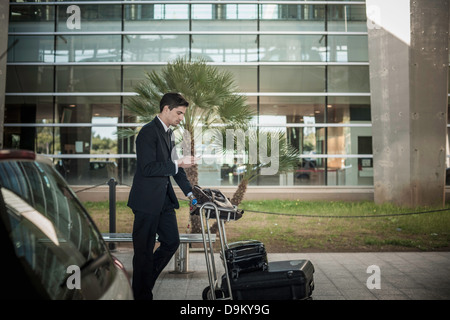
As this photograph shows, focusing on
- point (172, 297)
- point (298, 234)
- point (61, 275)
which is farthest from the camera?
point (298, 234)

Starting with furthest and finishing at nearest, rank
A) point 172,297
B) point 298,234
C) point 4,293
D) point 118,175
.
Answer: point 118,175 → point 298,234 → point 172,297 → point 4,293

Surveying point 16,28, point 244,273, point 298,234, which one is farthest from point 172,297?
point 16,28

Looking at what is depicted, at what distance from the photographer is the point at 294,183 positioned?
15719 mm

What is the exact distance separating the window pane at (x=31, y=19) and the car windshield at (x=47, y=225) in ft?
50.5

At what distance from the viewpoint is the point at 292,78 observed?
16125 millimetres

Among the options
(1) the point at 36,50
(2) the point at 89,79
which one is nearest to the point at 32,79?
(1) the point at 36,50

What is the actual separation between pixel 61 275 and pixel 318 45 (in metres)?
15.3

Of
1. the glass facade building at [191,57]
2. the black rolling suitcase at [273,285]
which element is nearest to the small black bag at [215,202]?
the black rolling suitcase at [273,285]

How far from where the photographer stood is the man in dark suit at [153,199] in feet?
14.0

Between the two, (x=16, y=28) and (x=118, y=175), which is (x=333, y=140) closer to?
(x=118, y=175)

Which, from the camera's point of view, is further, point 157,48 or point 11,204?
point 157,48

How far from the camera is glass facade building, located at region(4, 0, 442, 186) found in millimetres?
15820

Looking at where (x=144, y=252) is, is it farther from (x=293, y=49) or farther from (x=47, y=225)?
(x=293, y=49)

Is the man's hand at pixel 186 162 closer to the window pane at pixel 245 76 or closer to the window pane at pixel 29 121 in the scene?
the window pane at pixel 245 76
